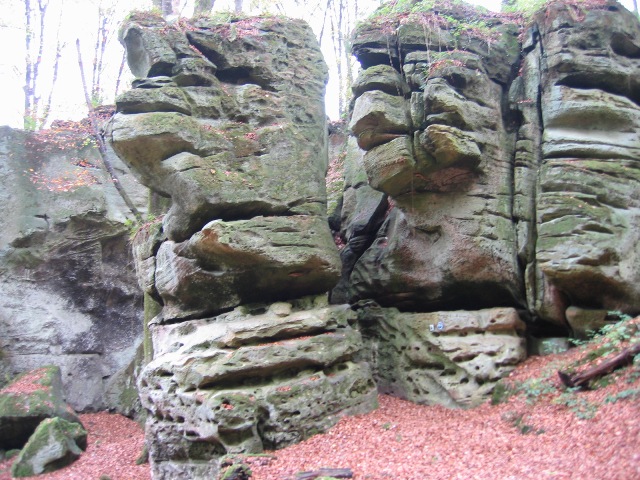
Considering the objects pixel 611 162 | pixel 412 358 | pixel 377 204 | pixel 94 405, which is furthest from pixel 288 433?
pixel 94 405

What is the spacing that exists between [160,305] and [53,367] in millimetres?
4607

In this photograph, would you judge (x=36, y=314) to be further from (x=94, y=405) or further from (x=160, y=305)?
(x=160, y=305)

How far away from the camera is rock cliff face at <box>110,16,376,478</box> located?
9.38 meters

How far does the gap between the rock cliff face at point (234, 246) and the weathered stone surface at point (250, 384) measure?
26 mm

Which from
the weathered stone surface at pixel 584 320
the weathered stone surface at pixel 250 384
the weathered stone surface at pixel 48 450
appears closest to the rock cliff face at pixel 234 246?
the weathered stone surface at pixel 250 384

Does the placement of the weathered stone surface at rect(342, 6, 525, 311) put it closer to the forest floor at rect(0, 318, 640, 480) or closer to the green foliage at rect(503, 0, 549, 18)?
the green foliage at rect(503, 0, 549, 18)

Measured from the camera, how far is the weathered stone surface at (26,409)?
13072 millimetres

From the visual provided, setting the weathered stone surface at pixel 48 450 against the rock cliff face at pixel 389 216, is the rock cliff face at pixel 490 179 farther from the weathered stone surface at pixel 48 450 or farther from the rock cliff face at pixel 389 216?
the weathered stone surface at pixel 48 450

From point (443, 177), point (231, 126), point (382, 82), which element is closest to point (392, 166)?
point (443, 177)

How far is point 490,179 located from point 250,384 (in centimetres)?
657

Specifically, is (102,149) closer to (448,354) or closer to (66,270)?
(66,270)

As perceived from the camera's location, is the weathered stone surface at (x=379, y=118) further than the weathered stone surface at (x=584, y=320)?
Yes

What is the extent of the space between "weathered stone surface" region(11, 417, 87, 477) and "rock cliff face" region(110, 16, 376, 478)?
3213 millimetres

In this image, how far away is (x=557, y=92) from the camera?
1191 cm
